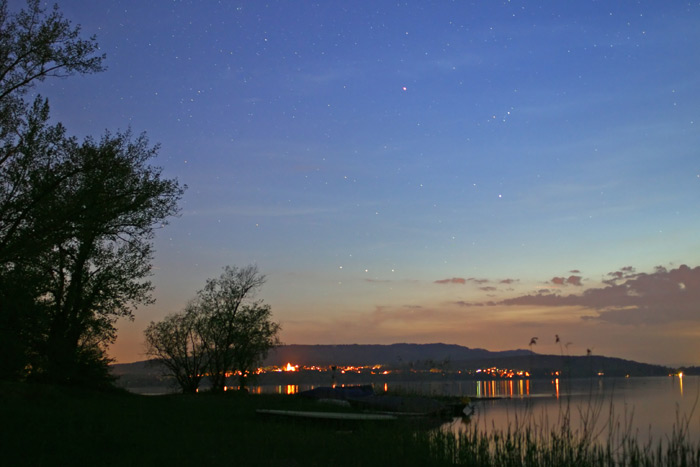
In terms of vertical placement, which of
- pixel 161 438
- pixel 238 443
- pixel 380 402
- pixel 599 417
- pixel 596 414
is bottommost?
pixel 599 417

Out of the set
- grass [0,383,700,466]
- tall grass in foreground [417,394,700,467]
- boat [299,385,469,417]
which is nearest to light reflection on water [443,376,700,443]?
tall grass in foreground [417,394,700,467]

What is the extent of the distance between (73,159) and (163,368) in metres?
35.6

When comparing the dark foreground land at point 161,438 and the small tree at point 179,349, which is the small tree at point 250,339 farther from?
the dark foreground land at point 161,438

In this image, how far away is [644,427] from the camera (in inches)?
1591

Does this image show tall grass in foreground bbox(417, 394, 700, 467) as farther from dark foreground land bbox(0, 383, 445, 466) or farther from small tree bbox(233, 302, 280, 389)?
small tree bbox(233, 302, 280, 389)

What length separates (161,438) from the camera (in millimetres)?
16797

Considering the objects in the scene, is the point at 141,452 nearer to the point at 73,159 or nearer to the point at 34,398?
the point at 34,398

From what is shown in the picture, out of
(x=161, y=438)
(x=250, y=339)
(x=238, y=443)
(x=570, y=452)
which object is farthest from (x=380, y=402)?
(x=570, y=452)

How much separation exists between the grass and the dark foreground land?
2 cm

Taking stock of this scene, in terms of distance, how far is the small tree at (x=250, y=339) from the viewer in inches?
2050

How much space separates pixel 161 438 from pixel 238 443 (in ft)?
6.75

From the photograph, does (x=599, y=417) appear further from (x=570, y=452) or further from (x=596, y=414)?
(x=570, y=452)

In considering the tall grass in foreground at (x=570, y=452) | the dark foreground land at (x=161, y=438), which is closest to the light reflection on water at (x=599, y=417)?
the tall grass in foreground at (x=570, y=452)

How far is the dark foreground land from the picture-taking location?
13.6 meters
